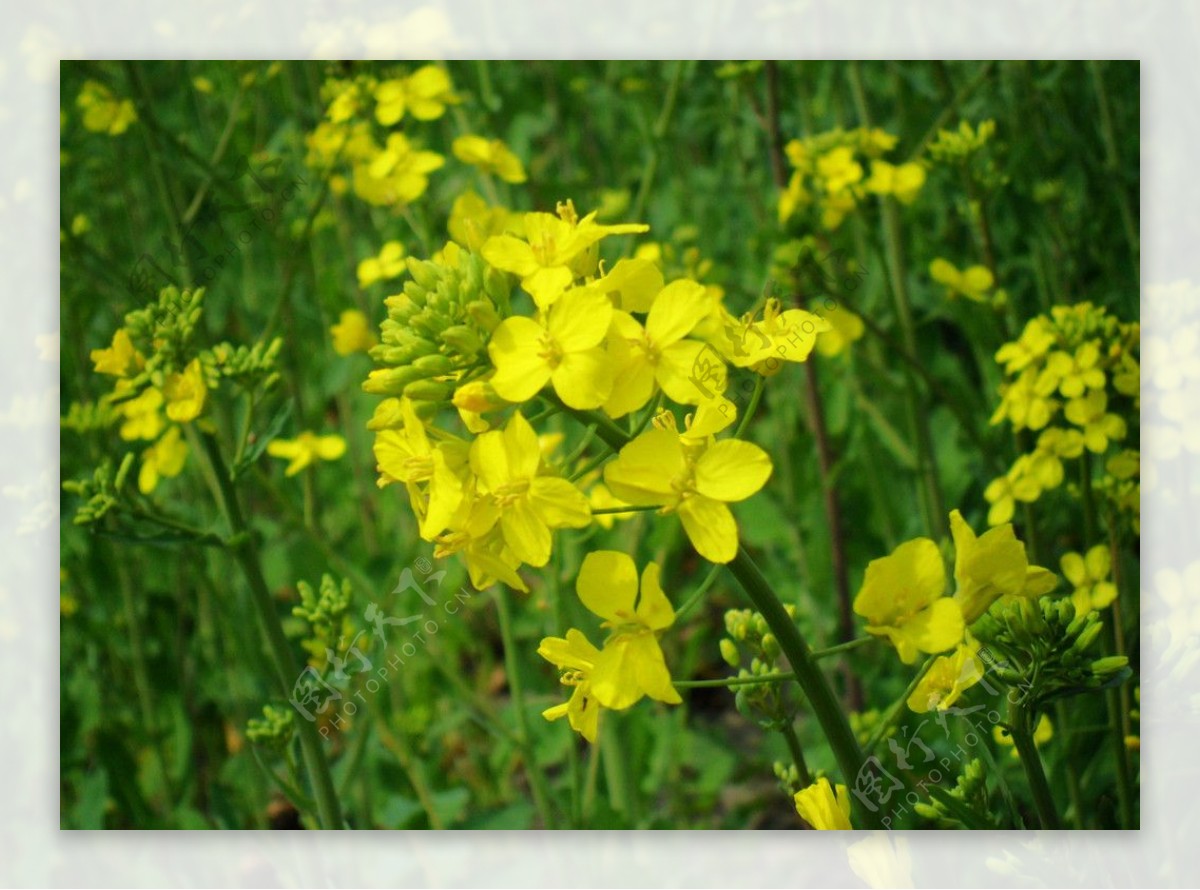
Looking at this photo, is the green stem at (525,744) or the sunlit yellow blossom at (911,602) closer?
the sunlit yellow blossom at (911,602)

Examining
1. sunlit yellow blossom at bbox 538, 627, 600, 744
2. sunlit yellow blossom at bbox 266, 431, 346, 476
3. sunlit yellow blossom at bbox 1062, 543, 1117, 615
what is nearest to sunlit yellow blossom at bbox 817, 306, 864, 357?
sunlit yellow blossom at bbox 1062, 543, 1117, 615

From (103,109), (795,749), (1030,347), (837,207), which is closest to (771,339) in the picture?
(795,749)

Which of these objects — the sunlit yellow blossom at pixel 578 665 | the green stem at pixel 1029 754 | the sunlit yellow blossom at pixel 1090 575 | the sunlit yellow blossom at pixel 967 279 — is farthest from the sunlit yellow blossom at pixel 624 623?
the sunlit yellow blossom at pixel 967 279

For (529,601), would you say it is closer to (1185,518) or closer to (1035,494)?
(1035,494)

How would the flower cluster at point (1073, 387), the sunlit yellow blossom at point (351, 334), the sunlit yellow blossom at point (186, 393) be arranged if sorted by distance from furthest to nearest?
the sunlit yellow blossom at point (351, 334) < the flower cluster at point (1073, 387) < the sunlit yellow blossom at point (186, 393)

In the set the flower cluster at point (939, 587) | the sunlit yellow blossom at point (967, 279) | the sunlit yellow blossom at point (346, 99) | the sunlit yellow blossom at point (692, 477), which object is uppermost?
the sunlit yellow blossom at point (346, 99)

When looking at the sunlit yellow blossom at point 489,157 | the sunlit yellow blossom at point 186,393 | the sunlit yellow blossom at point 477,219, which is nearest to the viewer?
the sunlit yellow blossom at point 477,219

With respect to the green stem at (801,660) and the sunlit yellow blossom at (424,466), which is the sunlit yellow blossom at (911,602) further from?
the sunlit yellow blossom at (424,466)

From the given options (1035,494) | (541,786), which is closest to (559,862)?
(541,786)
